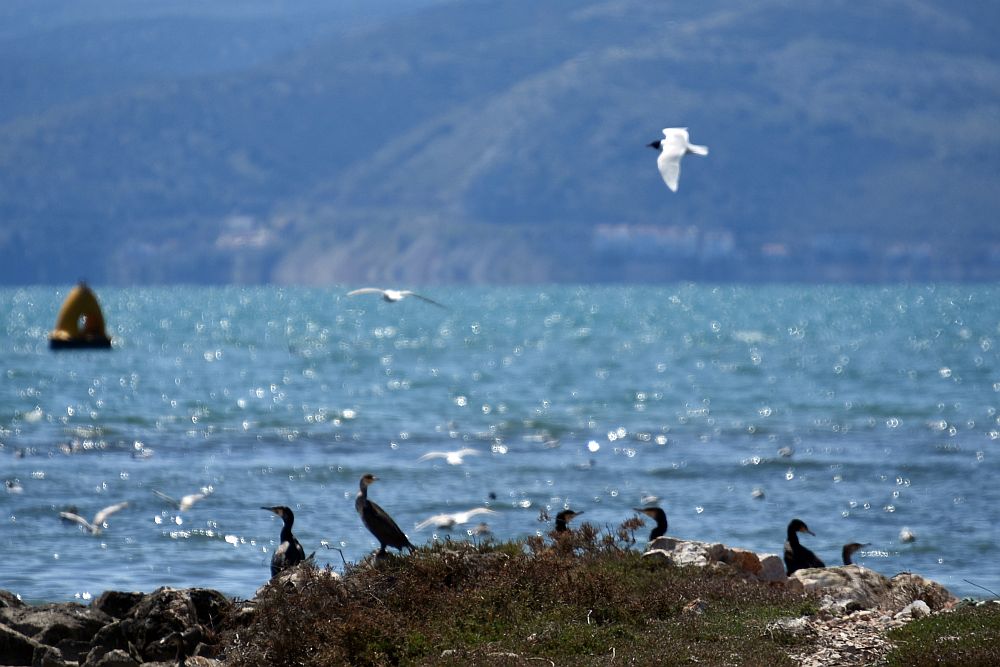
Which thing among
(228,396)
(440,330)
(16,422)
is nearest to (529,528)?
(16,422)

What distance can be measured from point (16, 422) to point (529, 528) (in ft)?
Result: 69.0

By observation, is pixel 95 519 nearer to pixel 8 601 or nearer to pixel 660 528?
pixel 8 601

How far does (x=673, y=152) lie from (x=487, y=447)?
1478 centimetres

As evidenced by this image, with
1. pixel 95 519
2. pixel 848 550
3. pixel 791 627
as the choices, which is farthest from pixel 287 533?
pixel 95 519

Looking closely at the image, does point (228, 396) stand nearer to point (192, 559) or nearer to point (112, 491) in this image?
point (112, 491)

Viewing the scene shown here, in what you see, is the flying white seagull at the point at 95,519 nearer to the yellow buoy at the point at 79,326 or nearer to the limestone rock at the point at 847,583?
the limestone rock at the point at 847,583

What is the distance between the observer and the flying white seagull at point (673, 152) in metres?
18.0

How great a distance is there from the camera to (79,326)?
68688mm

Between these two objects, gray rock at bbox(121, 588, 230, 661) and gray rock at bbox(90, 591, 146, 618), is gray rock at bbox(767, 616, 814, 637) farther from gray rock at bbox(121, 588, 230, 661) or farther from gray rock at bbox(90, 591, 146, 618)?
gray rock at bbox(90, 591, 146, 618)

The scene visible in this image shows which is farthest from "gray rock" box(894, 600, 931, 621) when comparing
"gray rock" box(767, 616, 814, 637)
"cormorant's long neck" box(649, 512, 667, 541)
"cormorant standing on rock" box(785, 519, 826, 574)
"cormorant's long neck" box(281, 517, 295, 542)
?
"cormorant's long neck" box(281, 517, 295, 542)

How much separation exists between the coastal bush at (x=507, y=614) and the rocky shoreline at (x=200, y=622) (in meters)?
0.28

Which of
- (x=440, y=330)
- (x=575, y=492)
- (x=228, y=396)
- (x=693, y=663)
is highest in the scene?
(x=440, y=330)

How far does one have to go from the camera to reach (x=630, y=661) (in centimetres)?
1111

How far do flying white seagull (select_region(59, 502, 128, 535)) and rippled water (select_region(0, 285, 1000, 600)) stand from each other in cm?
18
